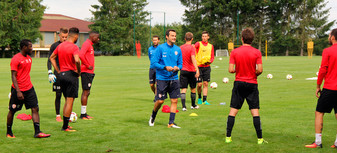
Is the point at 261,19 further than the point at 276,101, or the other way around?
the point at 261,19

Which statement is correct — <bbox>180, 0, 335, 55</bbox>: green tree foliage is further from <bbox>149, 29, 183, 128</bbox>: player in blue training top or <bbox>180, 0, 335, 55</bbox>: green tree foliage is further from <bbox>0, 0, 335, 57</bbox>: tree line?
<bbox>149, 29, 183, 128</bbox>: player in blue training top

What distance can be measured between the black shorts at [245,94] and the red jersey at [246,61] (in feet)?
0.29

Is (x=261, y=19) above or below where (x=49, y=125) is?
above

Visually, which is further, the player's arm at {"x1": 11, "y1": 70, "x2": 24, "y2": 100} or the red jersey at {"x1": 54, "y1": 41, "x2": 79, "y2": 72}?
the red jersey at {"x1": 54, "y1": 41, "x2": 79, "y2": 72}

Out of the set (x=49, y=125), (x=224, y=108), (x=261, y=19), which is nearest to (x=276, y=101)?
(x=224, y=108)

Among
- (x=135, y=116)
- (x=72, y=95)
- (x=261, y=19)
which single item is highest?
(x=261, y=19)

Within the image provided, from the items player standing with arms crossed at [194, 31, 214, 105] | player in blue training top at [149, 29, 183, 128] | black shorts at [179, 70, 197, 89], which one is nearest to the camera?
player in blue training top at [149, 29, 183, 128]

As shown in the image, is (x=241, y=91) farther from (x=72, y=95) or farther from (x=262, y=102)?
(x=262, y=102)

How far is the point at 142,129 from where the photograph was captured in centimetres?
866

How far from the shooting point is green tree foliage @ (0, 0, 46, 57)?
237 ft

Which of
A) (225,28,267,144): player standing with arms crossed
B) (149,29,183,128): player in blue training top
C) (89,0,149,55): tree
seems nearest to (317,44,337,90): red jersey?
(225,28,267,144): player standing with arms crossed

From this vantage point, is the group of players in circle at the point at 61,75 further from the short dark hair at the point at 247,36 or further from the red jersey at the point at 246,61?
the short dark hair at the point at 247,36

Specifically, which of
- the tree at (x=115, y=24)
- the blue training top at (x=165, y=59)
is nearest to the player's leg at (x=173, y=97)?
the blue training top at (x=165, y=59)

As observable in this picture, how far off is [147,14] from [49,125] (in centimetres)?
8818
